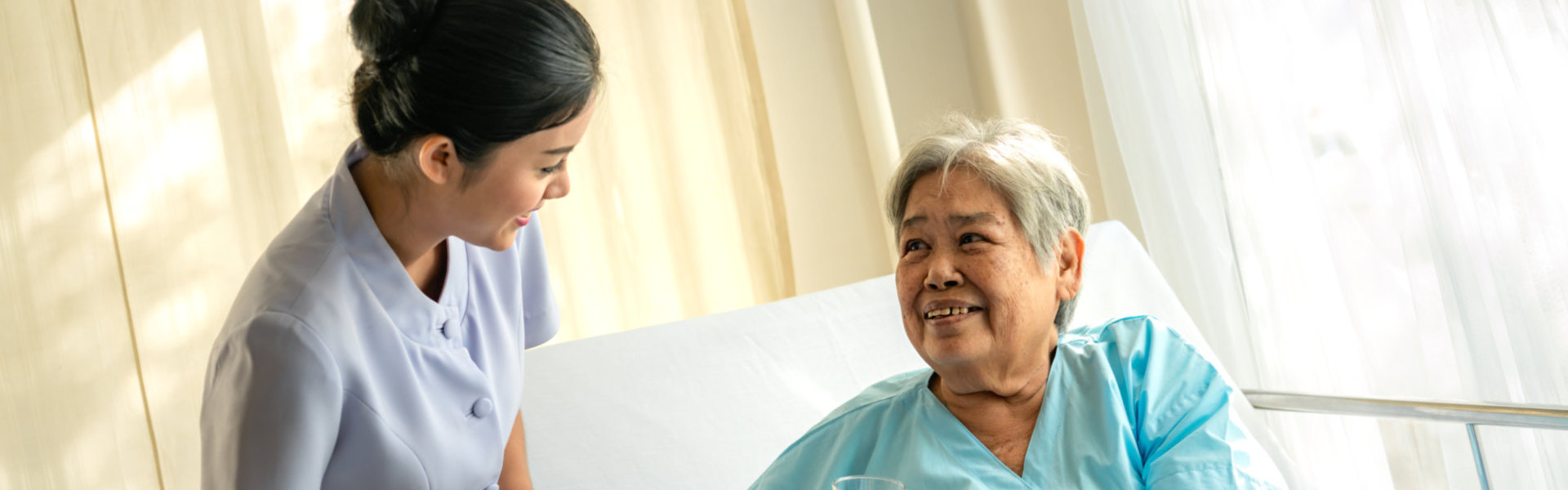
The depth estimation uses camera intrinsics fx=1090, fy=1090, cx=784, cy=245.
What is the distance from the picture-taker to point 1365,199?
1902 mm

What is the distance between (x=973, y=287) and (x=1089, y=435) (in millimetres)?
258

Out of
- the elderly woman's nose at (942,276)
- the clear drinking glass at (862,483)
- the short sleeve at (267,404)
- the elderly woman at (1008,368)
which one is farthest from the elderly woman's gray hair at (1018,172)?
the short sleeve at (267,404)

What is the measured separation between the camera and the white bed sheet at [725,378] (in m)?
1.96

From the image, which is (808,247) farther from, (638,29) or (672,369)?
(672,369)

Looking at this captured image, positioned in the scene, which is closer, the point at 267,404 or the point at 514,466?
the point at 267,404

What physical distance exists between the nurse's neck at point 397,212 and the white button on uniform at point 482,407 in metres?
0.19

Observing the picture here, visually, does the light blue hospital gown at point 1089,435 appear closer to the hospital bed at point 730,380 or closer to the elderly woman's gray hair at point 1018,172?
the elderly woman's gray hair at point 1018,172

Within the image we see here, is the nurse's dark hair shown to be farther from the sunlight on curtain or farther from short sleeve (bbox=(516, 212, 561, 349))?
the sunlight on curtain

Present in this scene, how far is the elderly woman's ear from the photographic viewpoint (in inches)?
64.5

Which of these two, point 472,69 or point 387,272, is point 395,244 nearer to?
point 387,272

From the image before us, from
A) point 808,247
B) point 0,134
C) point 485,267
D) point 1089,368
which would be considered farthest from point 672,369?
point 0,134

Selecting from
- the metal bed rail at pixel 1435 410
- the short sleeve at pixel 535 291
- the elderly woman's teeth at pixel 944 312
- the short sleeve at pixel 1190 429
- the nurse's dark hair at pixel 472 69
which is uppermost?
the nurse's dark hair at pixel 472 69

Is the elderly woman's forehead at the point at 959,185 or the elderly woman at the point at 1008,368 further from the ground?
the elderly woman's forehead at the point at 959,185

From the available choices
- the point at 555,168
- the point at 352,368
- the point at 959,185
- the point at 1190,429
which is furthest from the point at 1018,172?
the point at 352,368
